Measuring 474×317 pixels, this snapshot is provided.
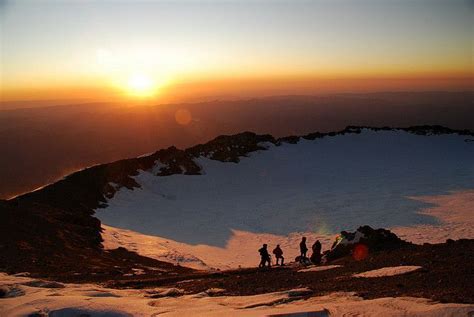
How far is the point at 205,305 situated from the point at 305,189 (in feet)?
106

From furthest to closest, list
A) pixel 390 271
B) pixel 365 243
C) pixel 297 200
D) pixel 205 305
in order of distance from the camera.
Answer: pixel 297 200 → pixel 365 243 → pixel 390 271 → pixel 205 305

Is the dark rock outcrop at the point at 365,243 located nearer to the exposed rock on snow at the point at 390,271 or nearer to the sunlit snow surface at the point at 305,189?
the exposed rock on snow at the point at 390,271

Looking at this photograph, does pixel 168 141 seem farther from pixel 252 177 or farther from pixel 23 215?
pixel 23 215

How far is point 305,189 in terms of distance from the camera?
134 ft

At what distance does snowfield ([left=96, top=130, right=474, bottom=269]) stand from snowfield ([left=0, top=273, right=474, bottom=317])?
39.9 feet

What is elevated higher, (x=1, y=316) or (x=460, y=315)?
(x=460, y=315)

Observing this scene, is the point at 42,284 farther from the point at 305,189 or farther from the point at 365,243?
the point at 305,189

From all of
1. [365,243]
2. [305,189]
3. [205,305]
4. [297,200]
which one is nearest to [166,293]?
[205,305]

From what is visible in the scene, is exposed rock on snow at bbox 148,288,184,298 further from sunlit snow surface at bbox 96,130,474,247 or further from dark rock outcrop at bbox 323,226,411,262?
sunlit snow surface at bbox 96,130,474,247

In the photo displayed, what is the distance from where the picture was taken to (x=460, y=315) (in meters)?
6.31

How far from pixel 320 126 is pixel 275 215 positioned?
447 ft

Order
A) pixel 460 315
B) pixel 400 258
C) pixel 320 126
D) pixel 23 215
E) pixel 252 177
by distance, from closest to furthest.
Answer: pixel 460 315
pixel 400 258
pixel 23 215
pixel 252 177
pixel 320 126

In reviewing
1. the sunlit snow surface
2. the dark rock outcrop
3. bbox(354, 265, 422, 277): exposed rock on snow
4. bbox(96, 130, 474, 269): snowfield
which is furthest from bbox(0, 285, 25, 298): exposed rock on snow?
the sunlit snow surface

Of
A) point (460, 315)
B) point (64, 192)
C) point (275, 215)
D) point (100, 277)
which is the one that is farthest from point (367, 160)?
point (460, 315)
